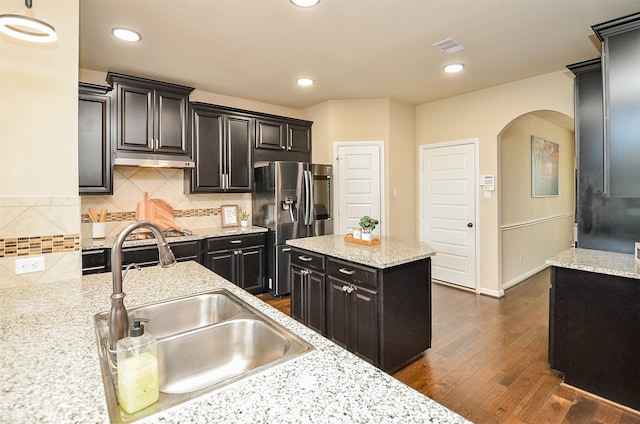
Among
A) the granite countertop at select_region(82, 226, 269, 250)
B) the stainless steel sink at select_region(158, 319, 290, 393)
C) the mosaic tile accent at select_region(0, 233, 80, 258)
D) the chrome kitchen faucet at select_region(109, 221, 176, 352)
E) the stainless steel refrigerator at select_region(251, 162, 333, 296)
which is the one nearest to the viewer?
the chrome kitchen faucet at select_region(109, 221, 176, 352)

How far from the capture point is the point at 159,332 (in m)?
1.39

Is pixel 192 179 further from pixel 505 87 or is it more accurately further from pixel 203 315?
pixel 505 87

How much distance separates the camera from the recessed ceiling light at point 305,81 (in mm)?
3713

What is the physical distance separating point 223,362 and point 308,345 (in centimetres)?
40

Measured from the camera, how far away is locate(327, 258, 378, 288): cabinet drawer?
2.25 meters

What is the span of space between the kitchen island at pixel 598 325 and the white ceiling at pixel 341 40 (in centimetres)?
186

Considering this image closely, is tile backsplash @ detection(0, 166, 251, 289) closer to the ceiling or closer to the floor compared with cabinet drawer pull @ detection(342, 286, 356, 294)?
closer to the ceiling

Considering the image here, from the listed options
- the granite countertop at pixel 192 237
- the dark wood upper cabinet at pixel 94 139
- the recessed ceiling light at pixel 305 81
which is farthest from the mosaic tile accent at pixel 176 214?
the recessed ceiling light at pixel 305 81

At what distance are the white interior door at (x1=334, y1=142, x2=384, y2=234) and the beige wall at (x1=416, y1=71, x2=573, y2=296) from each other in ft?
3.35

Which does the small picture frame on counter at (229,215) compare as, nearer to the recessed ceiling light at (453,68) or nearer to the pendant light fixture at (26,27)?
the pendant light fixture at (26,27)

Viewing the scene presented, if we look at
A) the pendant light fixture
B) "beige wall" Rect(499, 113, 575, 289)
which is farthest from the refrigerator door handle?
the pendant light fixture

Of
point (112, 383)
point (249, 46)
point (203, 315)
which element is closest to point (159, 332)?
point (203, 315)

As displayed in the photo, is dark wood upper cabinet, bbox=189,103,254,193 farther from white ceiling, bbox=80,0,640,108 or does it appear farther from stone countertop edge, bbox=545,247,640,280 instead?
stone countertop edge, bbox=545,247,640,280

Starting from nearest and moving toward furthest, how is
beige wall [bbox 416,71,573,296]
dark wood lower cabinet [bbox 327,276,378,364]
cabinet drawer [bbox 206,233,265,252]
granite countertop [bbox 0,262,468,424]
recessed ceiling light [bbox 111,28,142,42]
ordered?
granite countertop [bbox 0,262,468,424]
dark wood lower cabinet [bbox 327,276,378,364]
recessed ceiling light [bbox 111,28,142,42]
beige wall [bbox 416,71,573,296]
cabinet drawer [bbox 206,233,265,252]
